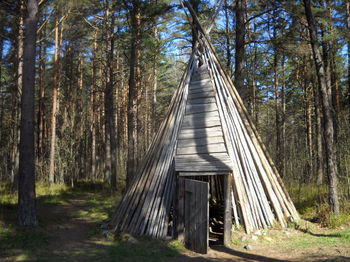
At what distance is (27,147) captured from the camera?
7.77 meters

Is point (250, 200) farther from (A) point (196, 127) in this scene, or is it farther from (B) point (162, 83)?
(B) point (162, 83)

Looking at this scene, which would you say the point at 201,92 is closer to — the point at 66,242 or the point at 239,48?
the point at 239,48

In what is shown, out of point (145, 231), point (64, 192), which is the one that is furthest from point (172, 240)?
point (64, 192)

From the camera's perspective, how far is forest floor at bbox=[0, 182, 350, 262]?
19.4 ft

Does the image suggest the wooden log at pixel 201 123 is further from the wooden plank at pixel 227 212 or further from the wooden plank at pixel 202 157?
the wooden plank at pixel 227 212

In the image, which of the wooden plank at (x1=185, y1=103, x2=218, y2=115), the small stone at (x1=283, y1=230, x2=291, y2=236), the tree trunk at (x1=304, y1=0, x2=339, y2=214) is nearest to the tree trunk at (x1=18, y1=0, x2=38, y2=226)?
the wooden plank at (x1=185, y1=103, x2=218, y2=115)

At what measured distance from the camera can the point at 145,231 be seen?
7.15 m

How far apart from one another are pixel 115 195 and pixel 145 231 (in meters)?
6.81

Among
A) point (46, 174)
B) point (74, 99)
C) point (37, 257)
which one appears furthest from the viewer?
point (74, 99)

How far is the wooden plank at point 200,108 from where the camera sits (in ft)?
26.1

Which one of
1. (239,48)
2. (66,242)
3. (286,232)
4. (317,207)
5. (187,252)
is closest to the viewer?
(187,252)

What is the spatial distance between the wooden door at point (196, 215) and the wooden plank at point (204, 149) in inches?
33.5

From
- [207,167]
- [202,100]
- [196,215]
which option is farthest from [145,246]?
[202,100]

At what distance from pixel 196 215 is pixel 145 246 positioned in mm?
1294
